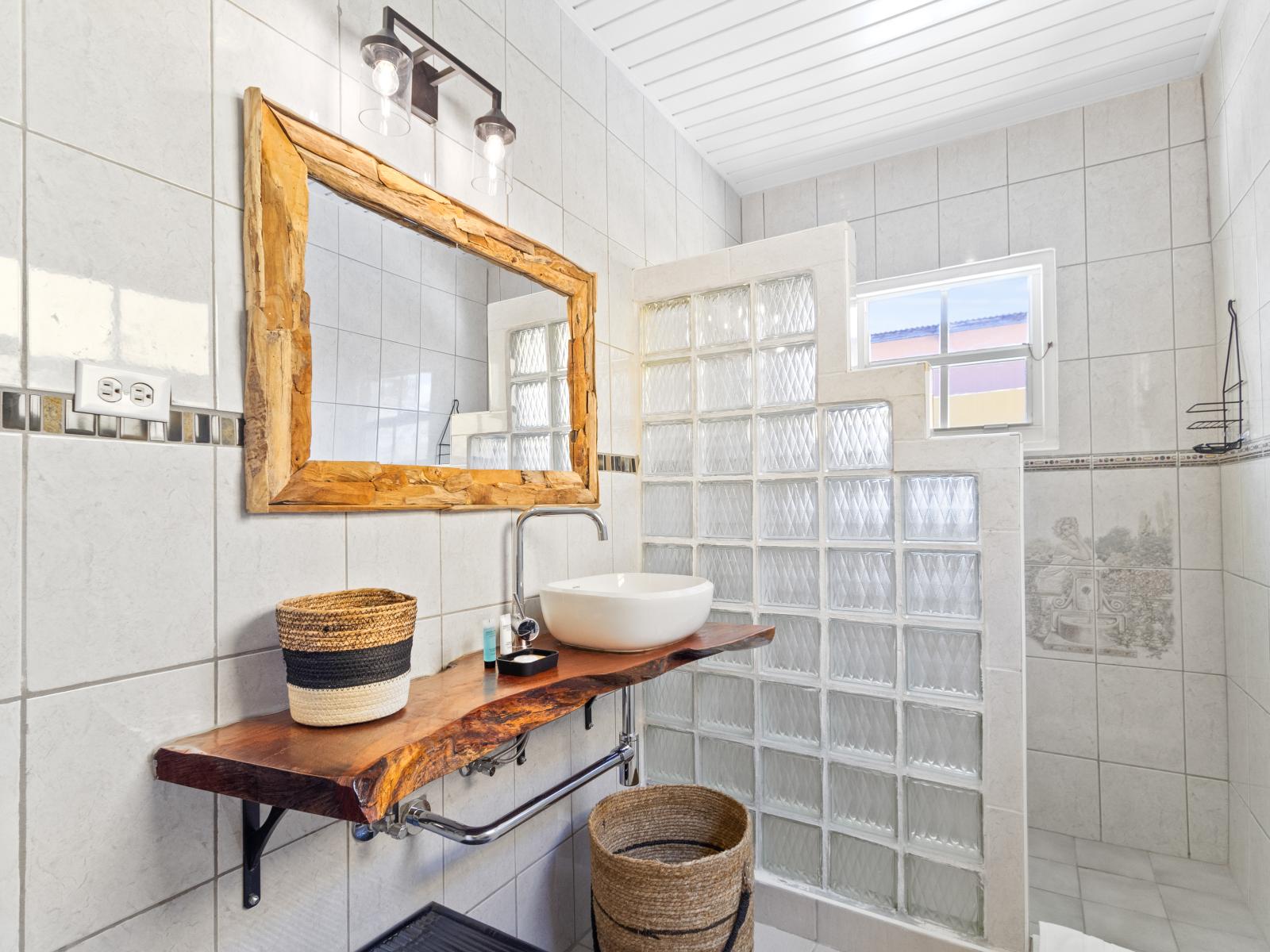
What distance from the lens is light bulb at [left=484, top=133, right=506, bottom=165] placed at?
1.62 m

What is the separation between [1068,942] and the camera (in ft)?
6.33

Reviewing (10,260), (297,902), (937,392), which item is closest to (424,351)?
(10,260)

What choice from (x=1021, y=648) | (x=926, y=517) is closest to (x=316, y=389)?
(x=926, y=517)

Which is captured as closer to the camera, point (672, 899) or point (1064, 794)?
point (672, 899)

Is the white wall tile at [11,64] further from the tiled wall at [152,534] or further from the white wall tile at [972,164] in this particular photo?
the white wall tile at [972,164]

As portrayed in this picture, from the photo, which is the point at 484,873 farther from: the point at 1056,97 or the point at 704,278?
the point at 1056,97

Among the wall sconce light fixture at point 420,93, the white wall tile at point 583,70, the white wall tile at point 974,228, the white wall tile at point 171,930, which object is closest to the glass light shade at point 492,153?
the wall sconce light fixture at point 420,93

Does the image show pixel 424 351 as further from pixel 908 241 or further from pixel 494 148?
pixel 908 241

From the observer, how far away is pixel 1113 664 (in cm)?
249

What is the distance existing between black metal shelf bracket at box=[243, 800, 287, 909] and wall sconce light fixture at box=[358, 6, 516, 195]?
50.7 inches

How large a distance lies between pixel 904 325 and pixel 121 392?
9.11ft

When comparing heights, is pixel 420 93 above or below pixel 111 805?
above

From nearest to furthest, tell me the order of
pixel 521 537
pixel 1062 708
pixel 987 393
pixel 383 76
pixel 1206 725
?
pixel 383 76 < pixel 521 537 < pixel 1206 725 < pixel 1062 708 < pixel 987 393

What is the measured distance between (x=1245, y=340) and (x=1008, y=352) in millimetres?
737
